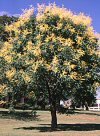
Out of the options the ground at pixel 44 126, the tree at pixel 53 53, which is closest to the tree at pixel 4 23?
the ground at pixel 44 126

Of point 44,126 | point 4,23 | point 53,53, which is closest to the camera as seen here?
point 53,53

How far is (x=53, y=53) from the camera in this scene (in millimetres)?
28266

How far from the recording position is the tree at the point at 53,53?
27859 millimetres

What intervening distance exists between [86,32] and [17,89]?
5766mm

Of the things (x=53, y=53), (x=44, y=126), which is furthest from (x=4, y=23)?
(x=53, y=53)

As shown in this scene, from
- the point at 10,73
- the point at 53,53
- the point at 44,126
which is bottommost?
the point at 44,126

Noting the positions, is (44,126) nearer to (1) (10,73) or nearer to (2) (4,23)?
(1) (10,73)

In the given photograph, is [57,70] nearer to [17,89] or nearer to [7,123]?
[17,89]

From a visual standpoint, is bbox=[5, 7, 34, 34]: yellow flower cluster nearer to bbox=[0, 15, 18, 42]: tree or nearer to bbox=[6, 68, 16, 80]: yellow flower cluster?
bbox=[6, 68, 16, 80]: yellow flower cluster

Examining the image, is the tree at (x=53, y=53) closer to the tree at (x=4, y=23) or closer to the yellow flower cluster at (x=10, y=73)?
the yellow flower cluster at (x=10, y=73)

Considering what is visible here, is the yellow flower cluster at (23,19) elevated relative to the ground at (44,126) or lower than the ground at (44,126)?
elevated

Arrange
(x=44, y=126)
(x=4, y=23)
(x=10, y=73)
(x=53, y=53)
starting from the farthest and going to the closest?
(x=4, y=23) → (x=44, y=126) → (x=10, y=73) → (x=53, y=53)

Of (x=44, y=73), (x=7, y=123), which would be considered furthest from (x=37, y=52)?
(x=7, y=123)

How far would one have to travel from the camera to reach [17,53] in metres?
29.7
